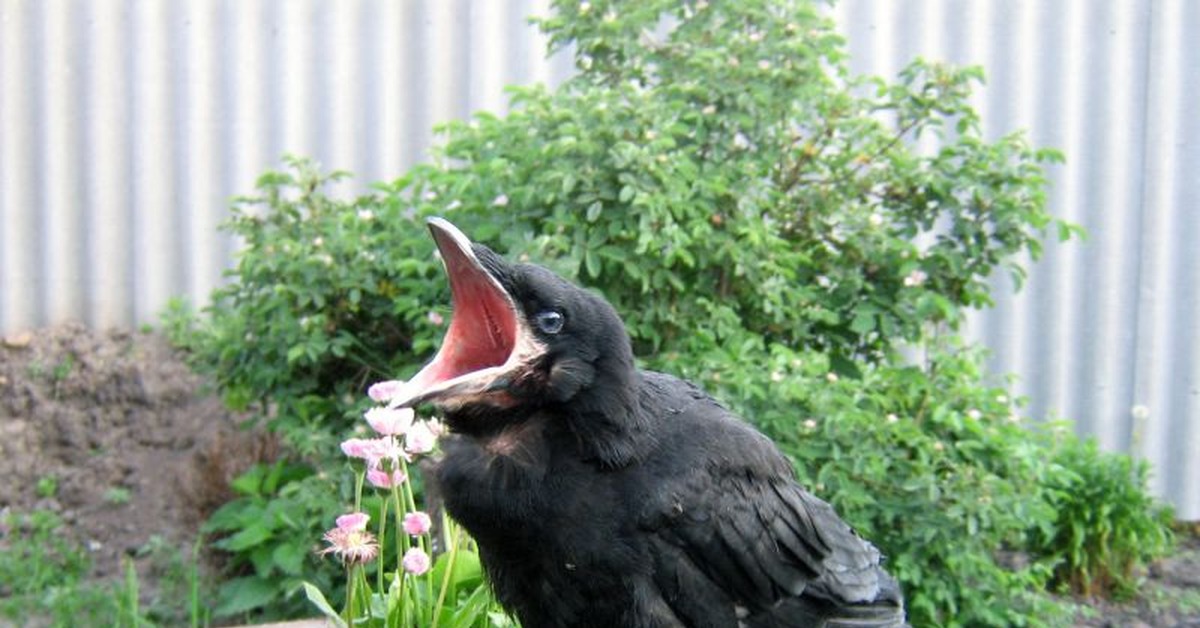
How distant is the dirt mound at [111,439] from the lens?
16.5ft

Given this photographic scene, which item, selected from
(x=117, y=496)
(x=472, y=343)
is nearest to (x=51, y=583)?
(x=117, y=496)

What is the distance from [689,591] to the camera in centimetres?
254

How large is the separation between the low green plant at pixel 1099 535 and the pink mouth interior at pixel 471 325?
3094 millimetres

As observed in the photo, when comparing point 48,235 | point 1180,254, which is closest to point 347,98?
point 48,235

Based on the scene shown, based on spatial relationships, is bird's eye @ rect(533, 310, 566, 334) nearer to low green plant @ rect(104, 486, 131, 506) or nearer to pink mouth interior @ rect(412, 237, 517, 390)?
pink mouth interior @ rect(412, 237, 517, 390)

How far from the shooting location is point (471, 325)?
2439 mm

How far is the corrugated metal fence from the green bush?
3.36ft

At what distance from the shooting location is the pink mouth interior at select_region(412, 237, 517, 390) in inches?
92.3

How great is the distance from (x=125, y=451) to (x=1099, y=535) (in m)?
3.91

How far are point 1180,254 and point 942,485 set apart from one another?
2.22 meters

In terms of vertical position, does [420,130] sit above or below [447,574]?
above

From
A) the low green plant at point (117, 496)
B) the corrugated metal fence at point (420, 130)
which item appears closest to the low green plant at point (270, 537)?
the low green plant at point (117, 496)

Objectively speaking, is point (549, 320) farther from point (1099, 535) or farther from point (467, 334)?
point (1099, 535)

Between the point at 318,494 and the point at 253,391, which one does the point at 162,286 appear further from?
the point at 318,494
